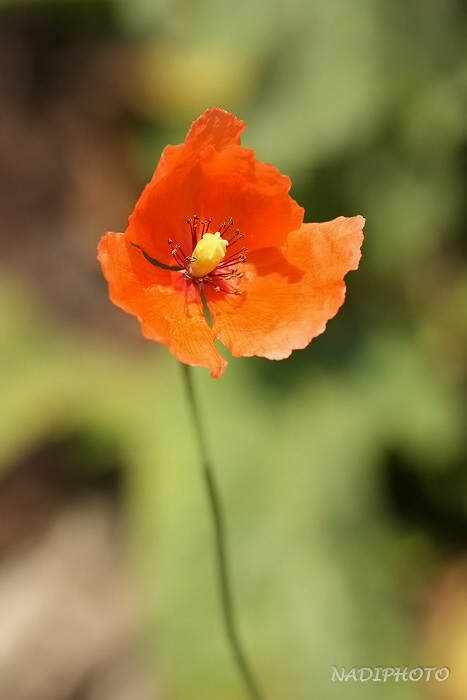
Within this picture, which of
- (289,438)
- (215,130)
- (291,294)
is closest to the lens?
(215,130)

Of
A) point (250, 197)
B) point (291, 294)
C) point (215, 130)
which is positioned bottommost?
point (291, 294)

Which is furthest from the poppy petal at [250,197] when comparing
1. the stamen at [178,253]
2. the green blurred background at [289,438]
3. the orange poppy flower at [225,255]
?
the green blurred background at [289,438]

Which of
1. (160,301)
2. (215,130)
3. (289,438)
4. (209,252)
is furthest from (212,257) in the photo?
(289,438)

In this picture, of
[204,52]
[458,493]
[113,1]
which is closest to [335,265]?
[458,493]

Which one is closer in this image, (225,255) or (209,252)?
(209,252)

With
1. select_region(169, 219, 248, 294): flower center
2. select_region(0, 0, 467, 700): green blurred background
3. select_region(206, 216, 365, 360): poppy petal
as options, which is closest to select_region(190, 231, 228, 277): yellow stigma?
select_region(169, 219, 248, 294): flower center

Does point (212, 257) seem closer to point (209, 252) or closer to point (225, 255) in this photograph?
point (209, 252)

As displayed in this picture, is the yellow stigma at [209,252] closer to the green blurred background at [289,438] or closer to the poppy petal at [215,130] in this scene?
the poppy petal at [215,130]

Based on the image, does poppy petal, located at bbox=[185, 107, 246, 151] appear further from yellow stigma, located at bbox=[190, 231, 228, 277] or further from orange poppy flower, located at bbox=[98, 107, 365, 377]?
yellow stigma, located at bbox=[190, 231, 228, 277]
